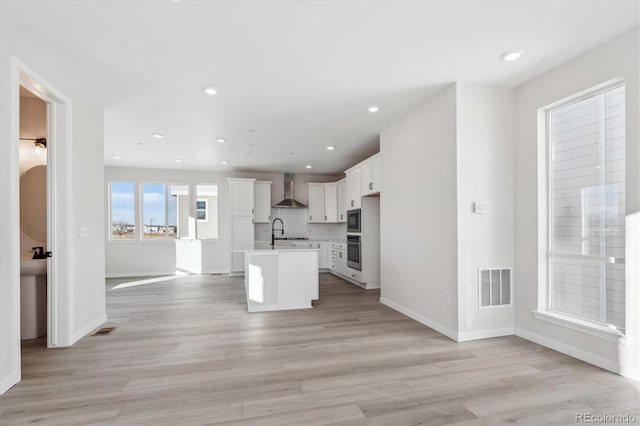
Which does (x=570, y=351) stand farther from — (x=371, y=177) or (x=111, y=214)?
(x=111, y=214)

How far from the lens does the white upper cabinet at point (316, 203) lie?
8.16 m

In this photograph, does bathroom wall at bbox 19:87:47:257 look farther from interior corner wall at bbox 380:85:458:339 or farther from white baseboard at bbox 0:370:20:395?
interior corner wall at bbox 380:85:458:339

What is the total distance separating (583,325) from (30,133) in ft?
20.6

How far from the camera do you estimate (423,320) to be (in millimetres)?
3693

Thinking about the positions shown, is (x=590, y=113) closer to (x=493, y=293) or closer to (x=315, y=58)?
(x=493, y=293)

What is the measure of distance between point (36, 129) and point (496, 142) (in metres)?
5.46

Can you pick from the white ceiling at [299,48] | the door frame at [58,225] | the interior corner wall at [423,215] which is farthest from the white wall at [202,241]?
the door frame at [58,225]

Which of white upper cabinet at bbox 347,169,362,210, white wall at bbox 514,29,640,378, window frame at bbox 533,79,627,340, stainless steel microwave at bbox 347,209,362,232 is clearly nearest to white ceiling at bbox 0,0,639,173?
white wall at bbox 514,29,640,378

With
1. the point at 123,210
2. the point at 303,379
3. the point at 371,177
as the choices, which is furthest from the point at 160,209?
the point at 303,379

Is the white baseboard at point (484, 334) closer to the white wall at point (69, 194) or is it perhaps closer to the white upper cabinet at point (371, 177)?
the white upper cabinet at point (371, 177)

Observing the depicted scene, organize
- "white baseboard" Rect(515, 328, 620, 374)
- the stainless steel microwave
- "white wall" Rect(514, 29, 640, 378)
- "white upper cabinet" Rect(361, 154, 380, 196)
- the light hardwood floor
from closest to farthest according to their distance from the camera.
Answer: the light hardwood floor, "white wall" Rect(514, 29, 640, 378), "white baseboard" Rect(515, 328, 620, 374), "white upper cabinet" Rect(361, 154, 380, 196), the stainless steel microwave

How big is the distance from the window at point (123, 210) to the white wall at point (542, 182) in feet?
26.2

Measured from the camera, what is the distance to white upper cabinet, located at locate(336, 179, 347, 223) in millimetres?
7168

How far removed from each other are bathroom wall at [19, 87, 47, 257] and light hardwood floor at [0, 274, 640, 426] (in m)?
1.27
